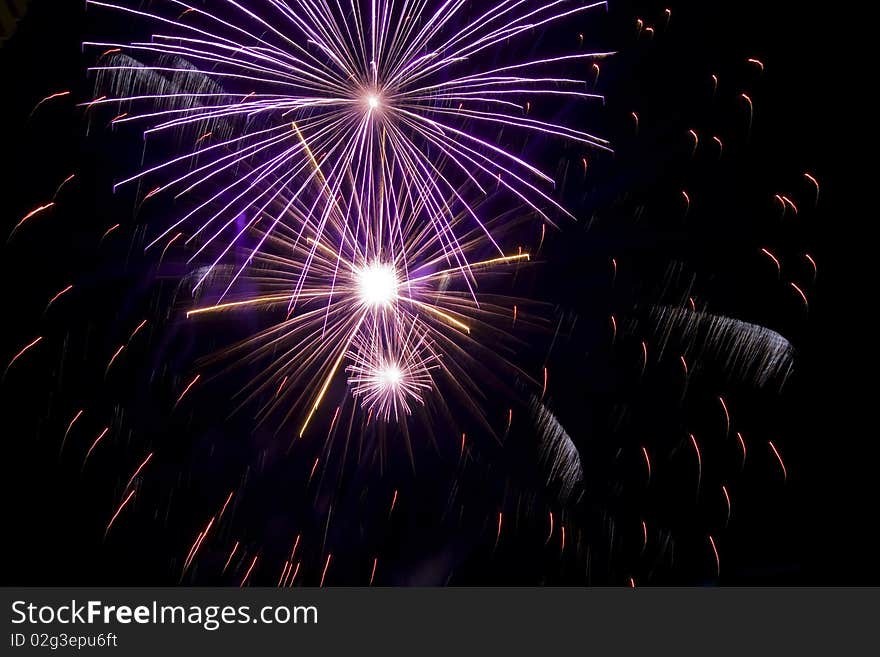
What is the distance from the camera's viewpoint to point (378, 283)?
8453mm

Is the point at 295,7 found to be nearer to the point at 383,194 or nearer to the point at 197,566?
the point at 383,194

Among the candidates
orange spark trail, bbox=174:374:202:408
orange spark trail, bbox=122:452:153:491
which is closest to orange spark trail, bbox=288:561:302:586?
orange spark trail, bbox=122:452:153:491

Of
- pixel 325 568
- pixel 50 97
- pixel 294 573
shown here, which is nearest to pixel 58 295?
pixel 50 97

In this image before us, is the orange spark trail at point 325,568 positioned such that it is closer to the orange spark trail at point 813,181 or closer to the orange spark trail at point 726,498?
the orange spark trail at point 726,498

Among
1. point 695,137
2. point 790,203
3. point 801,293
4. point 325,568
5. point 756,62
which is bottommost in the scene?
point 325,568

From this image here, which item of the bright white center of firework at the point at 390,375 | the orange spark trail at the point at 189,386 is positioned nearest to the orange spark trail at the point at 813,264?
the bright white center of firework at the point at 390,375

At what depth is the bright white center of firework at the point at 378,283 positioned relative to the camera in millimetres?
8391

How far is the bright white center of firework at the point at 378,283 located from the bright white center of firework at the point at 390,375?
979mm

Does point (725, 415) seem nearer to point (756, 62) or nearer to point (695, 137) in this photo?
point (695, 137)

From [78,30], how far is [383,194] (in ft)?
14.5

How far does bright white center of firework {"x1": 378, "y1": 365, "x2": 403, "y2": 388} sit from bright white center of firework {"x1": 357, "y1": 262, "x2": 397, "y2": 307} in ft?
3.21

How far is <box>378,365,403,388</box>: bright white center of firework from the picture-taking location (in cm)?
890

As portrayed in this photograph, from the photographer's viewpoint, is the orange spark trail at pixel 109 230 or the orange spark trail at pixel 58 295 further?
the orange spark trail at pixel 109 230

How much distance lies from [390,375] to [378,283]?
1407 mm
